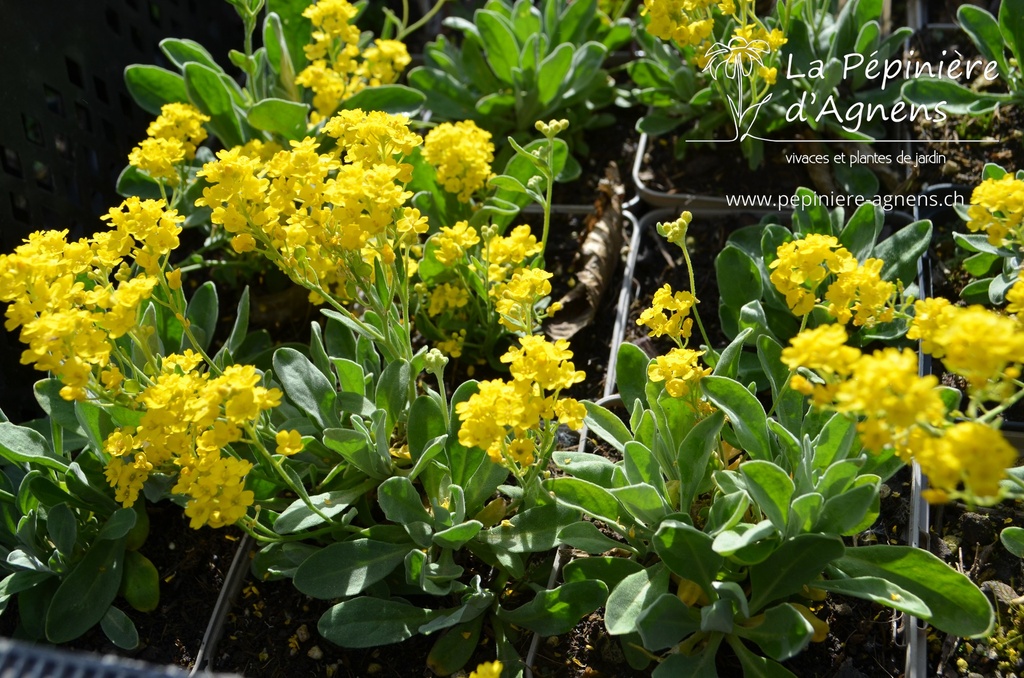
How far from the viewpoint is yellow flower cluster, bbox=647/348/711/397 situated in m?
1.70

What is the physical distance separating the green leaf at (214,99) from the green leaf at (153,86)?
0.12 metres

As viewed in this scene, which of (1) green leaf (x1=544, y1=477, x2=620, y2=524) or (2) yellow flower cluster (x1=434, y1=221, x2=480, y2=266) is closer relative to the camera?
(1) green leaf (x1=544, y1=477, x2=620, y2=524)

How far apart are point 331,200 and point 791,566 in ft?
3.34

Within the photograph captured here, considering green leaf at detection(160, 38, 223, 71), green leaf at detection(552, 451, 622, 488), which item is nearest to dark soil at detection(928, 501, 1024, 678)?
green leaf at detection(552, 451, 622, 488)

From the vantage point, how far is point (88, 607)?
194cm

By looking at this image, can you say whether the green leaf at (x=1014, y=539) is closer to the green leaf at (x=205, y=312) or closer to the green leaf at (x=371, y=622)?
the green leaf at (x=371, y=622)

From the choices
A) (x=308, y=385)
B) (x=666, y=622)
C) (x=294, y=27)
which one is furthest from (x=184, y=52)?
(x=666, y=622)

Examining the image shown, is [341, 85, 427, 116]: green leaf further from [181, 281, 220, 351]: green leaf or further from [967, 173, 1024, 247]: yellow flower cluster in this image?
[967, 173, 1024, 247]: yellow flower cluster

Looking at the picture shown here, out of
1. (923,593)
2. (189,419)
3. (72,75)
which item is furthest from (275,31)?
(923,593)

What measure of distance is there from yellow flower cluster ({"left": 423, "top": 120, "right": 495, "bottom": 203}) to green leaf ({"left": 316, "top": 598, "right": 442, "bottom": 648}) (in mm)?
976

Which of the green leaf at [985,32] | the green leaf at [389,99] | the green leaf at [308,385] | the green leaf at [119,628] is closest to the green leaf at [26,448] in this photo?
the green leaf at [119,628]

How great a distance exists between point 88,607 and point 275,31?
5.05ft

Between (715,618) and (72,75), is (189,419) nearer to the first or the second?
(715,618)

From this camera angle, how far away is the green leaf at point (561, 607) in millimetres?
1752
